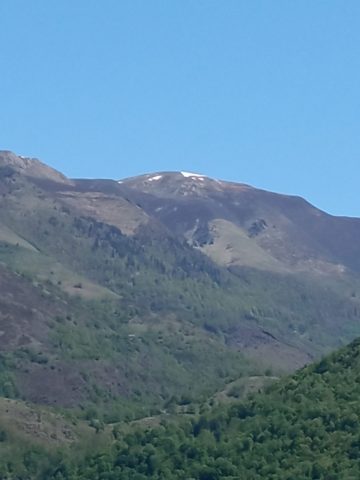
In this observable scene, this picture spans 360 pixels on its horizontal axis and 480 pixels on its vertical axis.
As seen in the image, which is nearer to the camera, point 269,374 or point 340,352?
point 340,352

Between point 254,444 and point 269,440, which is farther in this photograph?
point 254,444

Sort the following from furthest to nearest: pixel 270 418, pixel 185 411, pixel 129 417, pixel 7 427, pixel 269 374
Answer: pixel 269 374, pixel 129 417, pixel 185 411, pixel 7 427, pixel 270 418

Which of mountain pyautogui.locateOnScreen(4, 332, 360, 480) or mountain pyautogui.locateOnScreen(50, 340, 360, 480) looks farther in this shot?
mountain pyautogui.locateOnScreen(4, 332, 360, 480)

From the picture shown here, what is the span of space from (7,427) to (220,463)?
154ft

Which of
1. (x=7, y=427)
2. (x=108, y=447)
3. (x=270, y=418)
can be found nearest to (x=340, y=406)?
(x=270, y=418)

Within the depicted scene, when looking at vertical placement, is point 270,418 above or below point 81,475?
above

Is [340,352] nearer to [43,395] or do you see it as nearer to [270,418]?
[270,418]

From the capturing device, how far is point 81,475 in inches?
4419

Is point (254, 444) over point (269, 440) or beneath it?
beneath

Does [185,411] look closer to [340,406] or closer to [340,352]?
[340,352]

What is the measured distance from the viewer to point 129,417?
6772 inches

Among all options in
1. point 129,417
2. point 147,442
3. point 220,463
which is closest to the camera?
point 220,463

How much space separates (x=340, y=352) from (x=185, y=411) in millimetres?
41648

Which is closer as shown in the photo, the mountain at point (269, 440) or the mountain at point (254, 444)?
the mountain at point (269, 440)
